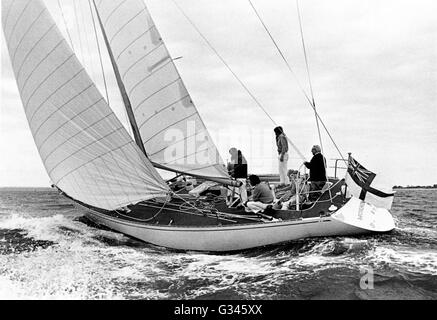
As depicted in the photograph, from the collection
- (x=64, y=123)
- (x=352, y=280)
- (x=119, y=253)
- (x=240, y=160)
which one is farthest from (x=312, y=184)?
(x=64, y=123)

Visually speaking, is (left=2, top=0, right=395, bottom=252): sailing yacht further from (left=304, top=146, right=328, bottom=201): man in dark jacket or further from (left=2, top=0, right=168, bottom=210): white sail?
(left=304, top=146, right=328, bottom=201): man in dark jacket

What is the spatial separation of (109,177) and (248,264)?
3.73 metres

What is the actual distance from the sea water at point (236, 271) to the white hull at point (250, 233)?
0.16 m

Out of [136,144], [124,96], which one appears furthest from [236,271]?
[124,96]

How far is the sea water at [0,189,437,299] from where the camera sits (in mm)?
5297

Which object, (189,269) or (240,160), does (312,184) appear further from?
(189,269)

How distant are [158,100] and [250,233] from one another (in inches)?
160

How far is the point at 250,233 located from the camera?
7.59 meters

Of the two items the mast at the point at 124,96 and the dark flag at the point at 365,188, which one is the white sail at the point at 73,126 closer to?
the mast at the point at 124,96

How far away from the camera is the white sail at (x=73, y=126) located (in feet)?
27.2

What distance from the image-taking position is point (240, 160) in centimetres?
1100

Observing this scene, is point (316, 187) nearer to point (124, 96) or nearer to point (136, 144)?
point (136, 144)

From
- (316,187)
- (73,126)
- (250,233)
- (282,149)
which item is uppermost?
(73,126)
